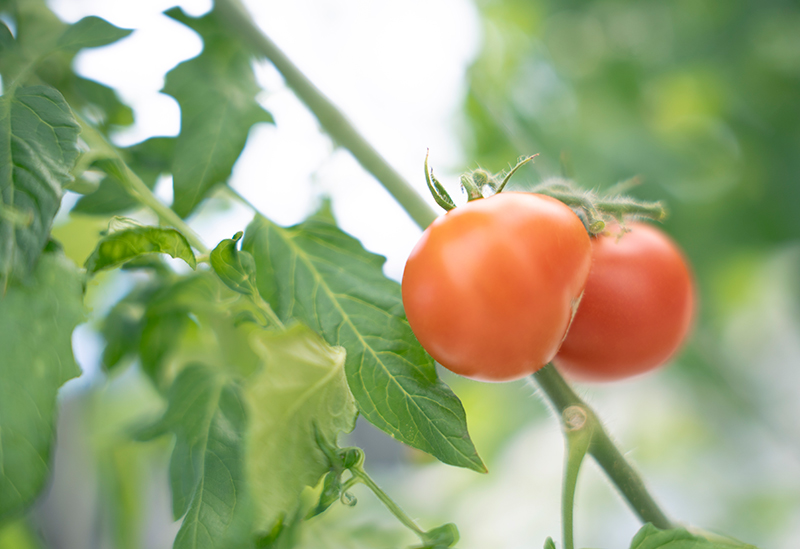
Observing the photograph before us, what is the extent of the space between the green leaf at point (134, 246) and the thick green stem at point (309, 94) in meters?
0.14

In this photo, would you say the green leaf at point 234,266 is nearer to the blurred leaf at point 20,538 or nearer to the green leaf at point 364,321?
the green leaf at point 364,321

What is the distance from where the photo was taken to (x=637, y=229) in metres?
0.31

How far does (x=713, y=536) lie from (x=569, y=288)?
184mm

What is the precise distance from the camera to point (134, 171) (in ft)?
1.11

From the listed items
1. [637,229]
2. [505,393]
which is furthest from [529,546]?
[637,229]

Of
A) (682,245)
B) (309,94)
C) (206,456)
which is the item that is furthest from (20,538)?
(682,245)

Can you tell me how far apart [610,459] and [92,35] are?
343mm

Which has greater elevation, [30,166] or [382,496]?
[30,166]

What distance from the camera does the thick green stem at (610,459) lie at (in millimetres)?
254

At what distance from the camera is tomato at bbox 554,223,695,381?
0.29 metres

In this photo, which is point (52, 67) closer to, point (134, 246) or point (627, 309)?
point (134, 246)

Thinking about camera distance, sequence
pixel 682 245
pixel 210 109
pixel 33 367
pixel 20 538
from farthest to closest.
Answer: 1. pixel 682 245
2. pixel 20 538
3. pixel 210 109
4. pixel 33 367

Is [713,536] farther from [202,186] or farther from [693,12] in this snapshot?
[693,12]

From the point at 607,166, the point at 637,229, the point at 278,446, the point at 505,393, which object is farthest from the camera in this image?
the point at 505,393
